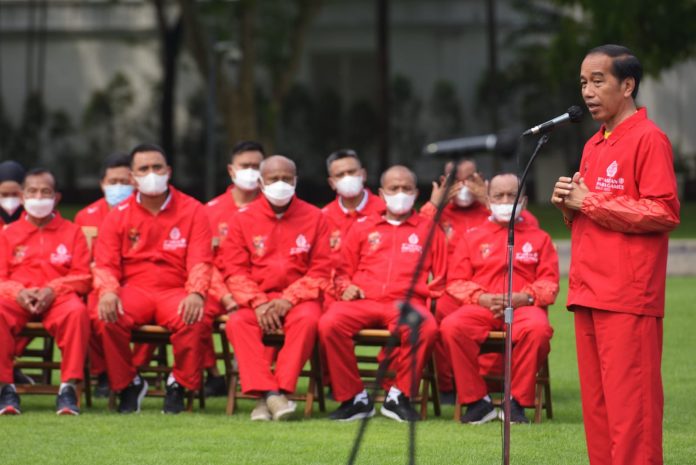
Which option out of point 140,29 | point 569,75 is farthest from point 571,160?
point 140,29

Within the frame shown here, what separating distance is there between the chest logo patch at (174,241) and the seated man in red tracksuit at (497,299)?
2023 mm

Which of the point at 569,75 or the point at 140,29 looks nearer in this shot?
the point at 569,75

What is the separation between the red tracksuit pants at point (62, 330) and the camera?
34.8 feet

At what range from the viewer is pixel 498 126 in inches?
1635

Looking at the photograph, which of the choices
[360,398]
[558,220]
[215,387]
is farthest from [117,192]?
[558,220]

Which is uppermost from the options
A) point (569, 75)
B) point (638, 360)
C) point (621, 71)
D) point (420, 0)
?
point (420, 0)

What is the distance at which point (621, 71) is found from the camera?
682 cm

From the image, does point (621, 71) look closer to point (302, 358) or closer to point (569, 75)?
point (302, 358)

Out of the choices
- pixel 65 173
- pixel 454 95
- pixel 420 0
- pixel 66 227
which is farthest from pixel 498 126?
pixel 66 227

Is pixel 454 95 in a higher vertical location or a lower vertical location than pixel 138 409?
higher

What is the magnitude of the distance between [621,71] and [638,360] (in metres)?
1.31

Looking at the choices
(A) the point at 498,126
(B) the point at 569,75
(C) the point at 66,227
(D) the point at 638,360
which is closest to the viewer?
(D) the point at 638,360

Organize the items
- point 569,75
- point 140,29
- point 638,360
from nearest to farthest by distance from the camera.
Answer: point 638,360 < point 569,75 < point 140,29

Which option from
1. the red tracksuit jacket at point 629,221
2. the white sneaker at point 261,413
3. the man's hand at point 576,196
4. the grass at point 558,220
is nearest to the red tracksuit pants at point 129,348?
the white sneaker at point 261,413
